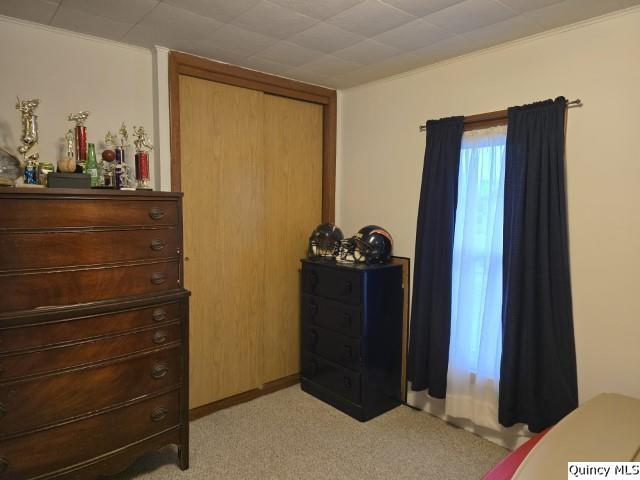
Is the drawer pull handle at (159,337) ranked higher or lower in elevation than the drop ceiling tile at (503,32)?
lower

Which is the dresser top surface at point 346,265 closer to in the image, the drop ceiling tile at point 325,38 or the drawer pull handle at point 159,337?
the drawer pull handle at point 159,337

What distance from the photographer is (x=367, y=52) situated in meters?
2.59

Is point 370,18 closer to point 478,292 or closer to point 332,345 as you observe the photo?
point 478,292

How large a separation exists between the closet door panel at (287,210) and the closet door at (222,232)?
3.5 inches

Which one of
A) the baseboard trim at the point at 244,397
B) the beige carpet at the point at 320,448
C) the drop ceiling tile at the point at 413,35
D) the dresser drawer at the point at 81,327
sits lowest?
the beige carpet at the point at 320,448

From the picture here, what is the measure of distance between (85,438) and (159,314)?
24.8 inches

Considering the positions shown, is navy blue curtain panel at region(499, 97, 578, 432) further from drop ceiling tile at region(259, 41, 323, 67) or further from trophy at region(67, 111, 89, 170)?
trophy at region(67, 111, 89, 170)

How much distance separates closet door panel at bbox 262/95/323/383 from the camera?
10.6 feet

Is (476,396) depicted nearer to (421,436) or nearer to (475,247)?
(421,436)

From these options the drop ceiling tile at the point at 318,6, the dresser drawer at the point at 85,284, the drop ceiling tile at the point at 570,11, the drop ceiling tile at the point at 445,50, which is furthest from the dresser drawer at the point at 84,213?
the drop ceiling tile at the point at 570,11

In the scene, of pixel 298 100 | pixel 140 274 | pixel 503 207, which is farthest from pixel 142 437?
pixel 298 100

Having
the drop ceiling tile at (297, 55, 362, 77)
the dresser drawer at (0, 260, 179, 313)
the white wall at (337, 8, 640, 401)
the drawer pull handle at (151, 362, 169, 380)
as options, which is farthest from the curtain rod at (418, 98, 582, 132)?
the drawer pull handle at (151, 362, 169, 380)

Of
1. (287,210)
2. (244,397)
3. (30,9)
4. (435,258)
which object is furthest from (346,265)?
(30,9)

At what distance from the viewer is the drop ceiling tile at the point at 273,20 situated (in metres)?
2.04
